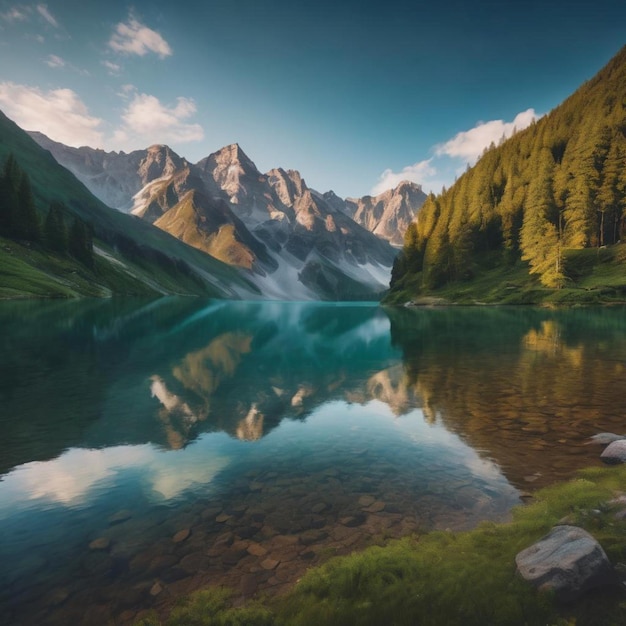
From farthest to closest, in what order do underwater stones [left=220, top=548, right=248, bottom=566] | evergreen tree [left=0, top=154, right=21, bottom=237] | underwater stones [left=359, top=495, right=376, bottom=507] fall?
evergreen tree [left=0, top=154, right=21, bottom=237]
underwater stones [left=359, top=495, right=376, bottom=507]
underwater stones [left=220, top=548, right=248, bottom=566]

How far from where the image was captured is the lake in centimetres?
786

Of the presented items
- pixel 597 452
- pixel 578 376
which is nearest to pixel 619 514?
pixel 597 452

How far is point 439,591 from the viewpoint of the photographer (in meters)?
6.38

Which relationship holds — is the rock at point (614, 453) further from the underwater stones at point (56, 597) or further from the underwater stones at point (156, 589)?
the underwater stones at point (56, 597)

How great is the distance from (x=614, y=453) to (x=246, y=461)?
37.5 ft

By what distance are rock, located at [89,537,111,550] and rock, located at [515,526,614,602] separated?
812 centimetres

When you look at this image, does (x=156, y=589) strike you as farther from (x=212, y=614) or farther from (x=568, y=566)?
(x=568, y=566)

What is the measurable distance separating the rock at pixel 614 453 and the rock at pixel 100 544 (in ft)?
44.8

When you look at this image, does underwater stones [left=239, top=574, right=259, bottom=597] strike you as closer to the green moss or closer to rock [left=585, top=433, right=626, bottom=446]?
the green moss

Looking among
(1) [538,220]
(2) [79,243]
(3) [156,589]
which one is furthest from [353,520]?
(2) [79,243]

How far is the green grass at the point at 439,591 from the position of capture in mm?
5625

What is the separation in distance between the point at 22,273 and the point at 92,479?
108 meters

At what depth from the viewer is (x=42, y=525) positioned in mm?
9297

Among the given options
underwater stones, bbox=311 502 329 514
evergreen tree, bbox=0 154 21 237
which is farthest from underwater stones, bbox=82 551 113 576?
evergreen tree, bbox=0 154 21 237
